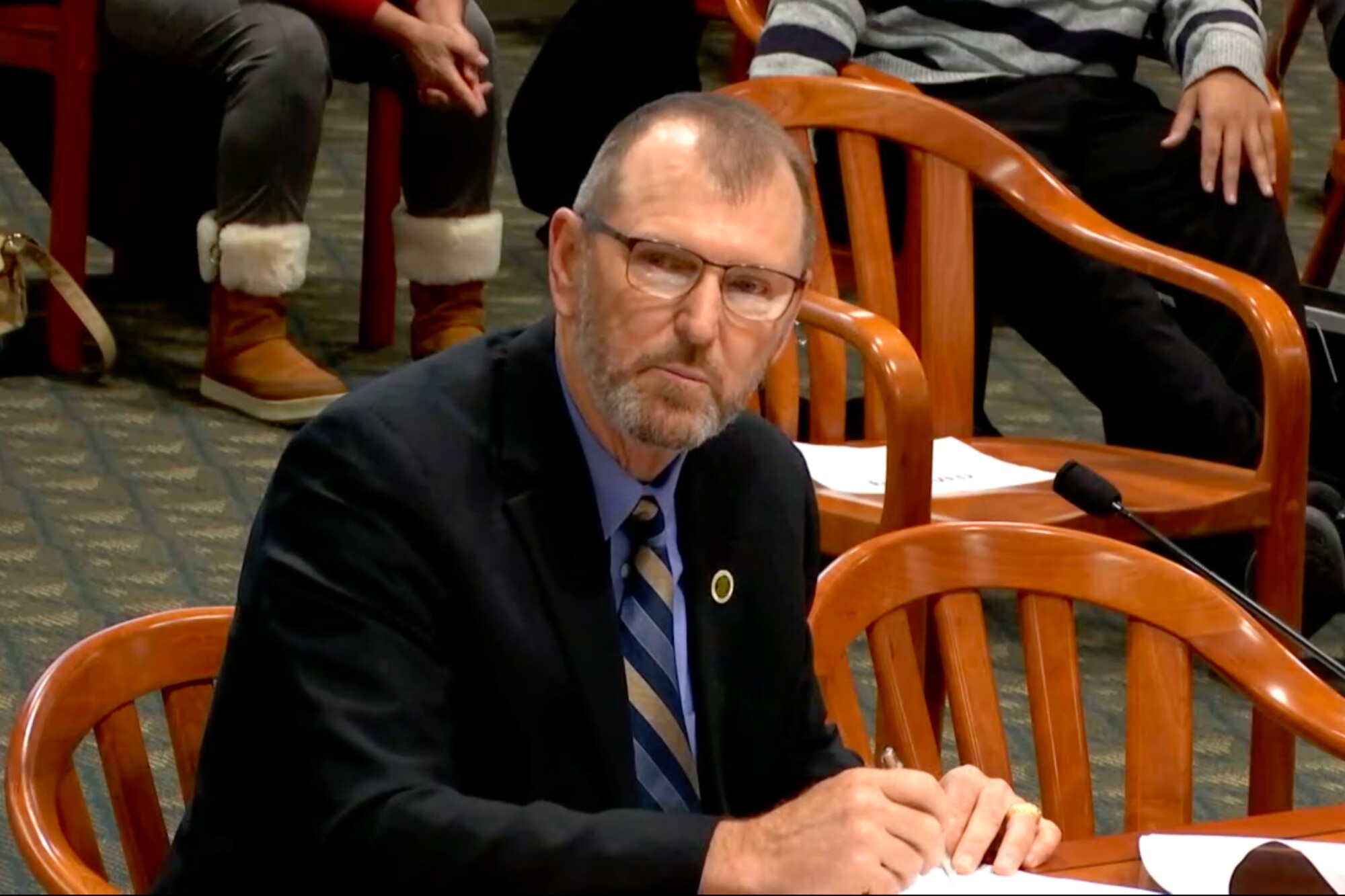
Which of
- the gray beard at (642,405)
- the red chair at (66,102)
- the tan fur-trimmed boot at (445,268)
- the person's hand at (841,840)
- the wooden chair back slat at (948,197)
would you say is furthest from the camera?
the tan fur-trimmed boot at (445,268)

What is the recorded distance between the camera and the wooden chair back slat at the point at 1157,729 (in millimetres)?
1808

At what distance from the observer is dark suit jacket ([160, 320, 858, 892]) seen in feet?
4.45

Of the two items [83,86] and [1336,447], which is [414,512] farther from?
[83,86]

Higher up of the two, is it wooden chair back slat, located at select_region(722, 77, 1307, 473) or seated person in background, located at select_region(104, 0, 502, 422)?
wooden chair back slat, located at select_region(722, 77, 1307, 473)

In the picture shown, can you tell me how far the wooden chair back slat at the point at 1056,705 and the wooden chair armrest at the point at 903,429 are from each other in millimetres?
509

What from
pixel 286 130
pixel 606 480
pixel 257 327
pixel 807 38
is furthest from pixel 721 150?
pixel 257 327

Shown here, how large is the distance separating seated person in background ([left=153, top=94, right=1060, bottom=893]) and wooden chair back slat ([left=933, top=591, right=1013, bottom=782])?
22 cm

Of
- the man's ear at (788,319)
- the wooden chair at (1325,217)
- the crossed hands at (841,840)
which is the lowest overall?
the wooden chair at (1325,217)

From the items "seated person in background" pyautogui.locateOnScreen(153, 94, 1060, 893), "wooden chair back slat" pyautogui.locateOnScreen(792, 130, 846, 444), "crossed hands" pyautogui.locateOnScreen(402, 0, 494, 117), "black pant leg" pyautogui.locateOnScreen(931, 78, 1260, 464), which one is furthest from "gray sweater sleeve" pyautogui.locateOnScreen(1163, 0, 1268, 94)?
"seated person in background" pyautogui.locateOnScreen(153, 94, 1060, 893)

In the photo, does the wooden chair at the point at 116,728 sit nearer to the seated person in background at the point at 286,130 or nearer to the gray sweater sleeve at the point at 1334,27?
the seated person in background at the point at 286,130

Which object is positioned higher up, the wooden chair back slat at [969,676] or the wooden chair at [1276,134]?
the wooden chair at [1276,134]

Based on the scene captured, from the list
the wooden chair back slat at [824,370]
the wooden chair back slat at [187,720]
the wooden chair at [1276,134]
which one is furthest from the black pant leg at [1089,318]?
the wooden chair back slat at [187,720]

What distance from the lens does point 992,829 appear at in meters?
1.46

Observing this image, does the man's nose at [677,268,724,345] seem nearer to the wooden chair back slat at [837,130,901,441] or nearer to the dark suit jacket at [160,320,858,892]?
the dark suit jacket at [160,320,858,892]
